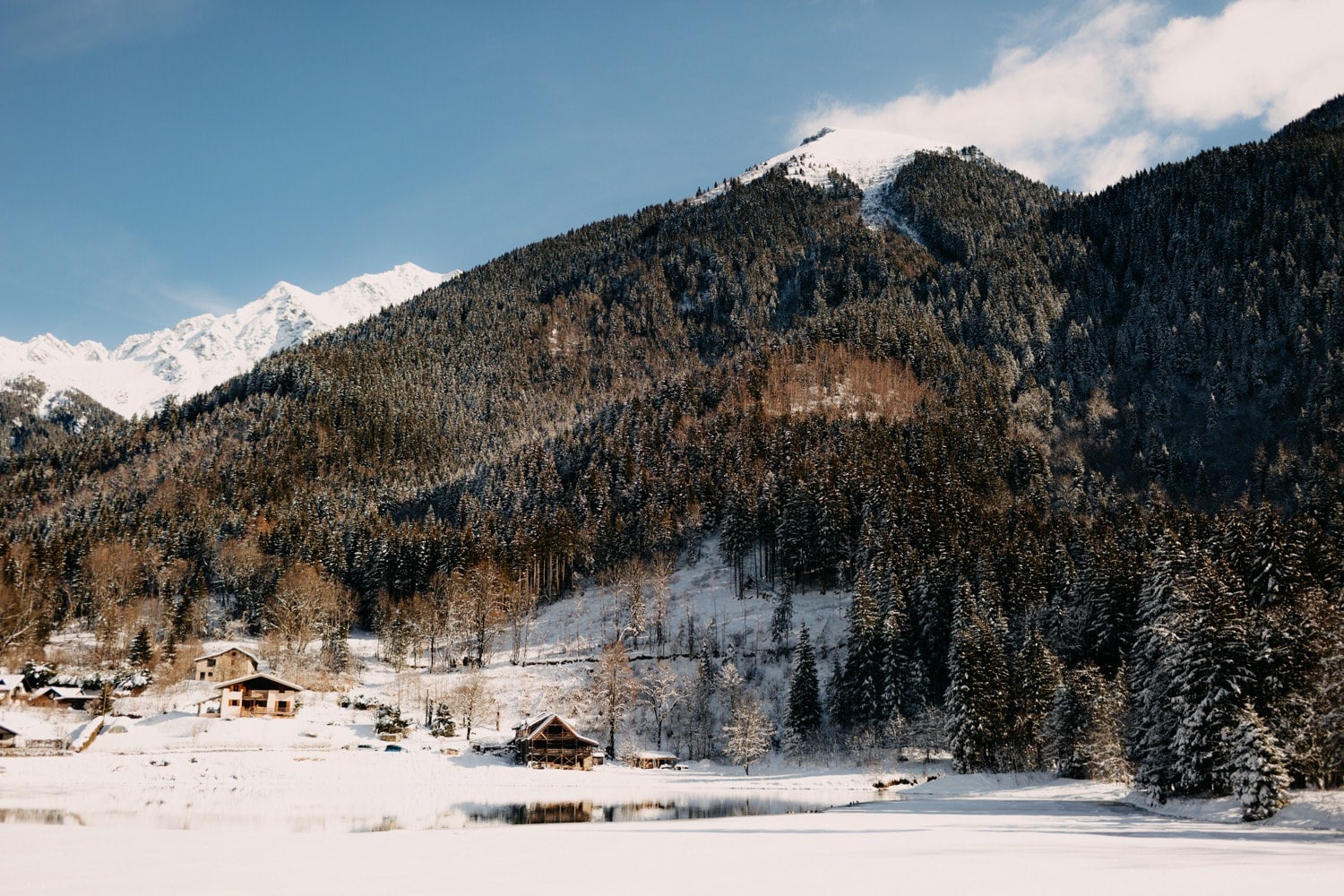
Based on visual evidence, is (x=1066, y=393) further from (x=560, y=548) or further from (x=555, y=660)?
(x=555, y=660)

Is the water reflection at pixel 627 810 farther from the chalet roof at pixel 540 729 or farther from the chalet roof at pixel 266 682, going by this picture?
the chalet roof at pixel 266 682

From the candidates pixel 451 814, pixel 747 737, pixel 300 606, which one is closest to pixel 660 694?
pixel 747 737

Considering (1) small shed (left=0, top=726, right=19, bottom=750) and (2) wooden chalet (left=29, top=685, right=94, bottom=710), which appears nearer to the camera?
(1) small shed (left=0, top=726, right=19, bottom=750)

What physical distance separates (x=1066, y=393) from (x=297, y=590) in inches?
6282

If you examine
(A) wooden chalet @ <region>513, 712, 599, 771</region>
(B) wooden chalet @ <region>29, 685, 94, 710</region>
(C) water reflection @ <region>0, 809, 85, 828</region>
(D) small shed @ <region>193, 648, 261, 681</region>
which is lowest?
(A) wooden chalet @ <region>513, 712, 599, 771</region>

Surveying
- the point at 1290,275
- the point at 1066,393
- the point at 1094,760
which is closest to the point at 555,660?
the point at 1094,760

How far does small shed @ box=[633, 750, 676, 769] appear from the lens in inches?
2859

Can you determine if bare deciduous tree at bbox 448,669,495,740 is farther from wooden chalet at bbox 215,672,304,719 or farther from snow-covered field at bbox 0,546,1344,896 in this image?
wooden chalet at bbox 215,672,304,719

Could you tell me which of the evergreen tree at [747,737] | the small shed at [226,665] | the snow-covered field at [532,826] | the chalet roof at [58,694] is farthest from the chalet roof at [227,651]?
the evergreen tree at [747,737]

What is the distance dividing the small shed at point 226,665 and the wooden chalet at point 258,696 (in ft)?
22.1

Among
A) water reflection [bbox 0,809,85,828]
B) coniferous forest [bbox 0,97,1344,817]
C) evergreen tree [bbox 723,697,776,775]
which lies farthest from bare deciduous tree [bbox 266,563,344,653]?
water reflection [bbox 0,809,85,828]

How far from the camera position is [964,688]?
6366 centimetres

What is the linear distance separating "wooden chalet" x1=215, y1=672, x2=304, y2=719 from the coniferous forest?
18.4m

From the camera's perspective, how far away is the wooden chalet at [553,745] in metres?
71.1
